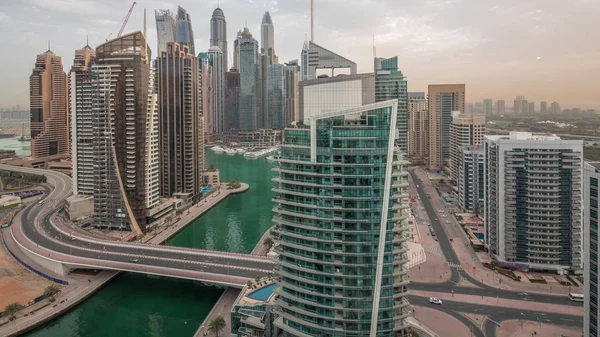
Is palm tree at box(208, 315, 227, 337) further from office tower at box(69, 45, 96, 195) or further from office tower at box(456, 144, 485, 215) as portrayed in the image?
office tower at box(456, 144, 485, 215)

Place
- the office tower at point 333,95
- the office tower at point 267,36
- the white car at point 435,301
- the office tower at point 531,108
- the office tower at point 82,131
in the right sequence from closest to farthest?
the office tower at point 333,95 → the office tower at point 531,108 → the white car at point 435,301 → the office tower at point 82,131 → the office tower at point 267,36

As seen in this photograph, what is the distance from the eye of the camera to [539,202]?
2850cm

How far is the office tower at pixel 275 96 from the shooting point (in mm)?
126000

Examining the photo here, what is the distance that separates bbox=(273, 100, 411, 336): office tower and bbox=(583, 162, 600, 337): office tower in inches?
264

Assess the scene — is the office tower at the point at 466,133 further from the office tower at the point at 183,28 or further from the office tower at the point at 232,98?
the office tower at the point at 183,28

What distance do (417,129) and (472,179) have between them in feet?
141

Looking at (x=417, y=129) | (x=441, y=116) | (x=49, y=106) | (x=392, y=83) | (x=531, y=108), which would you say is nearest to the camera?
(x=531, y=108)

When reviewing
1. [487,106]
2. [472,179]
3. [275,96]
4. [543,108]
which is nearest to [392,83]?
[487,106]

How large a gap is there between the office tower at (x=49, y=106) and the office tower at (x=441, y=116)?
207 feet

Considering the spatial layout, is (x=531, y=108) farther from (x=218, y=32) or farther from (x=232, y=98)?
(x=218, y=32)

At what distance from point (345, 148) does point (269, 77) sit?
113519mm

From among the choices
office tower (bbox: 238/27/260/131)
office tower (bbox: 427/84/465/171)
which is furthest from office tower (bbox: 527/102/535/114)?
office tower (bbox: 238/27/260/131)

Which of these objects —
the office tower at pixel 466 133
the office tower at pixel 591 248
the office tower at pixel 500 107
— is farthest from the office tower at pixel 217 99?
the office tower at pixel 591 248

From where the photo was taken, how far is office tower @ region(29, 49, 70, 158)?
75.4 m
